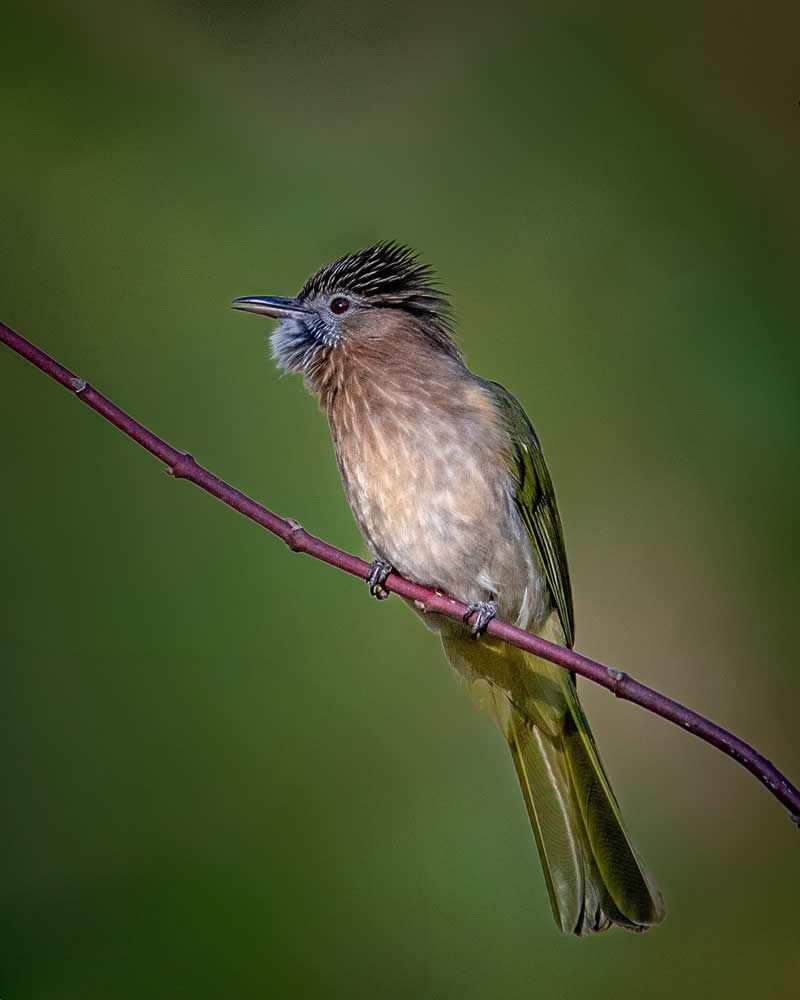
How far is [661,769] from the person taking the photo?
10.5ft

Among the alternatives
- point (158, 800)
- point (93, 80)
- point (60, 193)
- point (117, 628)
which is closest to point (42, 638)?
point (117, 628)

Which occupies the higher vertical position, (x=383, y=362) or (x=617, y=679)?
(x=383, y=362)

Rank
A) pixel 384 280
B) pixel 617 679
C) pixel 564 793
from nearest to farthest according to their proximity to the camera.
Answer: pixel 617 679, pixel 564 793, pixel 384 280

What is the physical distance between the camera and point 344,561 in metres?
1.79

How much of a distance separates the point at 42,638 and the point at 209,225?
1399 millimetres

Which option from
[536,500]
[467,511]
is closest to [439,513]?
[467,511]

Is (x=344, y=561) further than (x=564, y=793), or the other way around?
(x=564, y=793)

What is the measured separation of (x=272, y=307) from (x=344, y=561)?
90cm

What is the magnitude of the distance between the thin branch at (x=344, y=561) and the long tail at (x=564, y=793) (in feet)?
2.16

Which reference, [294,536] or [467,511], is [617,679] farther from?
[467,511]

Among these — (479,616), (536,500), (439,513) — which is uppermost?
(536,500)

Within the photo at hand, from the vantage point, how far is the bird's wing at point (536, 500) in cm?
238

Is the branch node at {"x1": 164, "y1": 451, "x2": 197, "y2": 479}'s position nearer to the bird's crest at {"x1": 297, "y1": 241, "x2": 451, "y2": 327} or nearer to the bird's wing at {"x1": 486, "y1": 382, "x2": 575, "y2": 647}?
the bird's wing at {"x1": 486, "y1": 382, "x2": 575, "y2": 647}

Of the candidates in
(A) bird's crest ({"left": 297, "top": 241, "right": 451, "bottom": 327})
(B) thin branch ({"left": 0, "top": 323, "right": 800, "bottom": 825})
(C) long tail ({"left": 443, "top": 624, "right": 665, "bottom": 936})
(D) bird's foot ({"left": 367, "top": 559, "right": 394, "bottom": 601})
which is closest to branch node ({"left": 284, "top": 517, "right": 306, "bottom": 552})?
(B) thin branch ({"left": 0, "top": 323, "right": 800, "bottom": 825})
